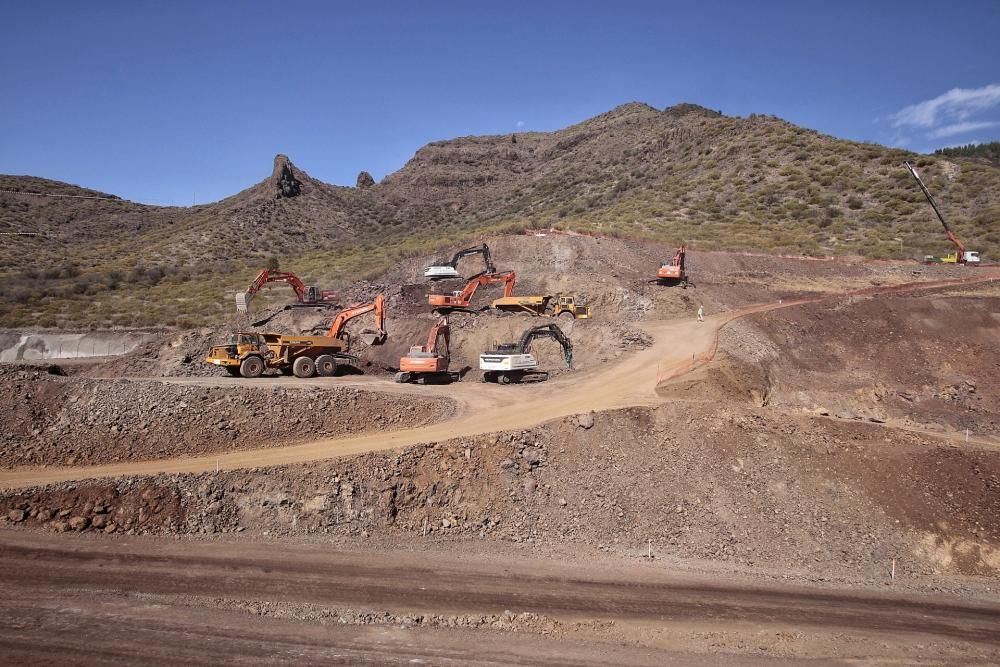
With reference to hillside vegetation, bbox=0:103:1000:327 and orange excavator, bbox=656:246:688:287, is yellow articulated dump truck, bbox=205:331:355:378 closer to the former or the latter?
orange excavator, bbox=656:246:688:287

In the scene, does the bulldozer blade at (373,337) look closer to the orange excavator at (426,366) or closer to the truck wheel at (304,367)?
the truck wheel at (304,367)

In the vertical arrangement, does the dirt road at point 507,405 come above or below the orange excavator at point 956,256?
below

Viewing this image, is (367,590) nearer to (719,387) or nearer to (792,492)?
(792,492)

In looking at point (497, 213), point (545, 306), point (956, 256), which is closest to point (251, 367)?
point (545, 306)

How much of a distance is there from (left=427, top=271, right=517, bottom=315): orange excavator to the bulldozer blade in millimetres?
3521

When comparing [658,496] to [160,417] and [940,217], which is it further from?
[940,217]

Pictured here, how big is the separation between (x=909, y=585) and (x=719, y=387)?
10449 mm

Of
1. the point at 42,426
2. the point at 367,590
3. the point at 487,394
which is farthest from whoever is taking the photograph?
the point at 487,394

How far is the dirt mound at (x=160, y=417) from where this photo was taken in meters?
19.2

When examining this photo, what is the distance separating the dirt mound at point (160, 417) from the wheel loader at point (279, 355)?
570 cm

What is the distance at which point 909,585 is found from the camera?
15344 millimetres

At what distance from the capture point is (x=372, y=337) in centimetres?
3466

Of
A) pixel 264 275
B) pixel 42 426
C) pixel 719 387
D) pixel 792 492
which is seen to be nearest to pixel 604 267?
pixel 719 387

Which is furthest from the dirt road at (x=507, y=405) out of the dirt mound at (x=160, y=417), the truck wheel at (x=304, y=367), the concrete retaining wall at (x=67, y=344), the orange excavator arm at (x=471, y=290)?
the concrete retaining wall at (x=67, y=344)
